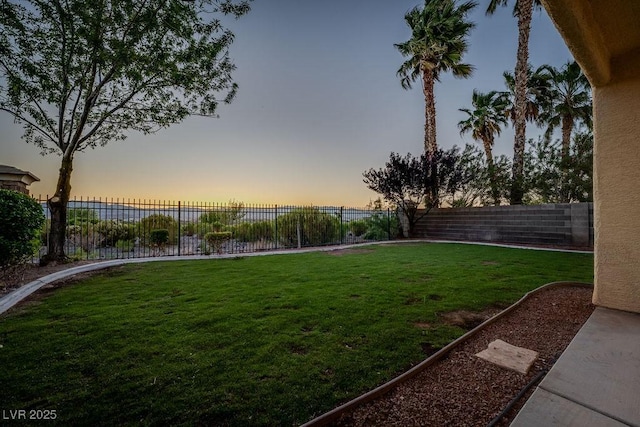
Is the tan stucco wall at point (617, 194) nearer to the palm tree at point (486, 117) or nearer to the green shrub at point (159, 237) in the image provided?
the green shrub at point (159, 237)

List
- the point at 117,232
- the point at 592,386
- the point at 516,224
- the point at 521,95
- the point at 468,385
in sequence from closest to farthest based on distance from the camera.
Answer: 1. the point at 592,386
2. the point at 468,385
3. the point at 117,232
4. the point at 516,224
5. the point at 521,95

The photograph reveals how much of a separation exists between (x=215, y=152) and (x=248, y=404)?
9.66 meters

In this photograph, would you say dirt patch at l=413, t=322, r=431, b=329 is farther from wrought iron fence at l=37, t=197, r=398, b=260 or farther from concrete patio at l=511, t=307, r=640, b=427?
wrought iron fence at l=37, t=197, r=398, b=260

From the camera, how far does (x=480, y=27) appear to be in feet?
42.7

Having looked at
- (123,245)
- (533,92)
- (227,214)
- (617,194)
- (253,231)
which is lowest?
(123,245)

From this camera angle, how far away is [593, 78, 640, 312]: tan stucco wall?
2.84m

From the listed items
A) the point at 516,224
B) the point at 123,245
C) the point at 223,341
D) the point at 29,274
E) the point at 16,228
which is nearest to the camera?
the point at 223,341

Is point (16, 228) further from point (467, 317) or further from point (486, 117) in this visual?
point (486, 117)

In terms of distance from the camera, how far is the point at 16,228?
14.2 ft

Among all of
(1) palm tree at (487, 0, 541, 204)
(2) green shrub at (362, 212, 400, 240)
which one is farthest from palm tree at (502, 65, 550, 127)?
(2) green shrub at (362, 212, 400, 240)

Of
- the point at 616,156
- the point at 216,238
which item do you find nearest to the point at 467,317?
the point at 616,156

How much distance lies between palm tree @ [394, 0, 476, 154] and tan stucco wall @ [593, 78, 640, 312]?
1023 centimetres

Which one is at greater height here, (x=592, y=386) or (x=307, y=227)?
(x=307, y=227)

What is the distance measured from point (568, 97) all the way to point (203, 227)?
65.7 ft
